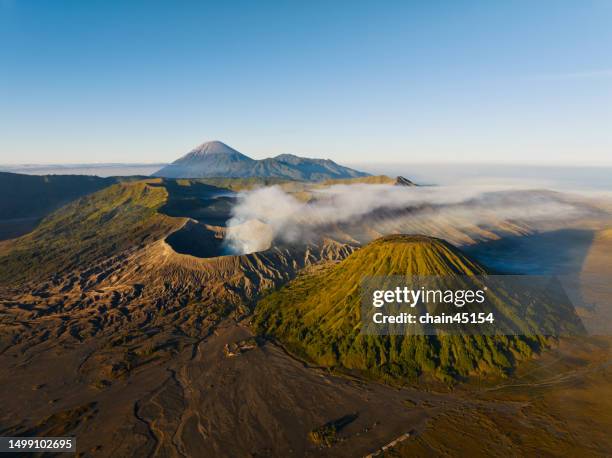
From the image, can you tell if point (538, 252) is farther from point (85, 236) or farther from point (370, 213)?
point (85, 236)

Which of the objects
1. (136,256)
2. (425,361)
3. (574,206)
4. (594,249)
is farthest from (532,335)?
(574,206)

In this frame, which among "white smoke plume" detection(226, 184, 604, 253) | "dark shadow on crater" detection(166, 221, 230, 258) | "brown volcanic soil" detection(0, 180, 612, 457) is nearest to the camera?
"brown volcanic soil" detection(0, 180, 612, 457)

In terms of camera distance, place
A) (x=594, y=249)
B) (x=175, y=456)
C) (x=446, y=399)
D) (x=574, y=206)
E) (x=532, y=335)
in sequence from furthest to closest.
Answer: (x=574, y=206)
(x=594, y=249)
(x=532, y=335)
(x=446, y=399)
(x=175, y=456)

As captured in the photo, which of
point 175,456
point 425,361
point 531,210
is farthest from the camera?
point 531,210

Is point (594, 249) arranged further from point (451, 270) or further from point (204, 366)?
point (204, 366)
